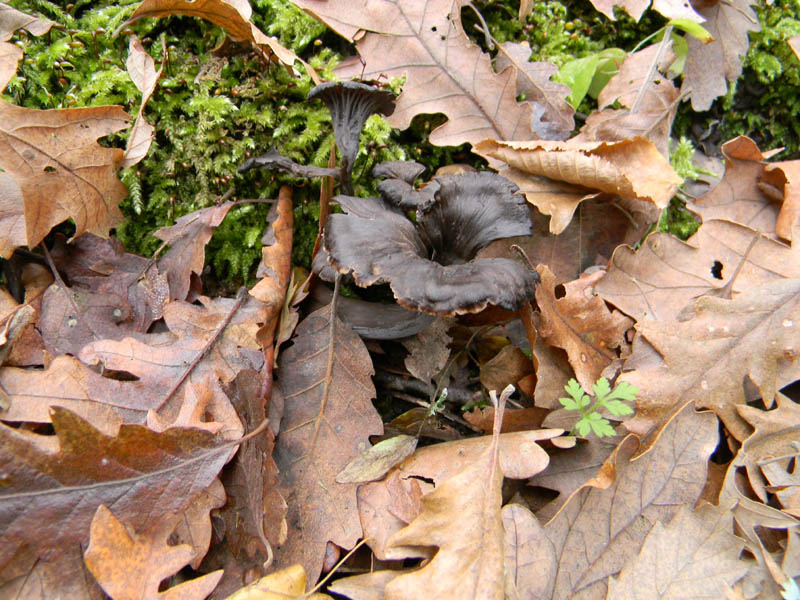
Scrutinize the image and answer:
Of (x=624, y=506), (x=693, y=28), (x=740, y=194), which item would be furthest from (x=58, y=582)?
(x=693, y=28)

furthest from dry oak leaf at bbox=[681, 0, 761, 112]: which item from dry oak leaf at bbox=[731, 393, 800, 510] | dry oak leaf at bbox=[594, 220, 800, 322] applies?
dry oak leaf at bbox=[731, 393, 800, 510]

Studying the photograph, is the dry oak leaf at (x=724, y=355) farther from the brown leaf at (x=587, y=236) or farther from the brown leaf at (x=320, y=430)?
the brown leaf at (x=320, y=430)

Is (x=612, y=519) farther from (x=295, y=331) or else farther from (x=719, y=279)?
(x=295, y=331)

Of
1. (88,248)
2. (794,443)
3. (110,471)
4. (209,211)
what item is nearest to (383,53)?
(209,211)

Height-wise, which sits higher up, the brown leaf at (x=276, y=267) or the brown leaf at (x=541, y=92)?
the brown leaf at (x=541, y=92)

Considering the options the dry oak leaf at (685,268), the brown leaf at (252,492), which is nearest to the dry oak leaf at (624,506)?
the dry oak leaf at (685,268)

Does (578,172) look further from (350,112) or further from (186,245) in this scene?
(186,245)

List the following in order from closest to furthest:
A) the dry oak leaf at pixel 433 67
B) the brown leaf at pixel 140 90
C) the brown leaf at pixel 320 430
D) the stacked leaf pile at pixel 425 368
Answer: the stacked leaf pile at pixel 425 368
the brown leaf at pixel 320 430
the brown leaf at pixel 140 90
the dry oak leaf at pixel 433 67
